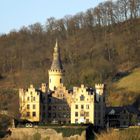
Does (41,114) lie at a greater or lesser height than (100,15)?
lesser

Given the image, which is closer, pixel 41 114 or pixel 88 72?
pixel 41 114

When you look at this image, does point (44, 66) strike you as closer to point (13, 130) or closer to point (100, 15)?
point (100, 15)

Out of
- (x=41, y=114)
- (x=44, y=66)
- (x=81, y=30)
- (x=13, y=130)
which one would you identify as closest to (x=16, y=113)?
(x=41, y=114)

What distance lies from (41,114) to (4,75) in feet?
110

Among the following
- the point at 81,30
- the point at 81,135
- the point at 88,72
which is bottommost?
the point at 81,135

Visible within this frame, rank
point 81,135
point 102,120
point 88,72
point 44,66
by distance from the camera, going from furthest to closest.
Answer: point 44,66 → point 88,72 → point 102,120 → point 81,135

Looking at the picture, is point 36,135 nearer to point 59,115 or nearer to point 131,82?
point 59,115

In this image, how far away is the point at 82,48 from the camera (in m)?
117

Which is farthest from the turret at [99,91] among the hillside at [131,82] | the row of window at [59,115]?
the hillside at [131,82]

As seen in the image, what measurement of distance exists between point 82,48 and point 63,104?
34154 millimetres

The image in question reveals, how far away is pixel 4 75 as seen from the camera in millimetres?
115875

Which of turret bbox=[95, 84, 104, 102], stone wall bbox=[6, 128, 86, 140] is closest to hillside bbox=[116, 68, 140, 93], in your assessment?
turret bbox=[95, 84, 104, 102]

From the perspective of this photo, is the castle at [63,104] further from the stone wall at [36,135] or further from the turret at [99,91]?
the stone wall at [36,135]

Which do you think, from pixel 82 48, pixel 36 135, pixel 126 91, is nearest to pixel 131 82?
pixel 126 91
